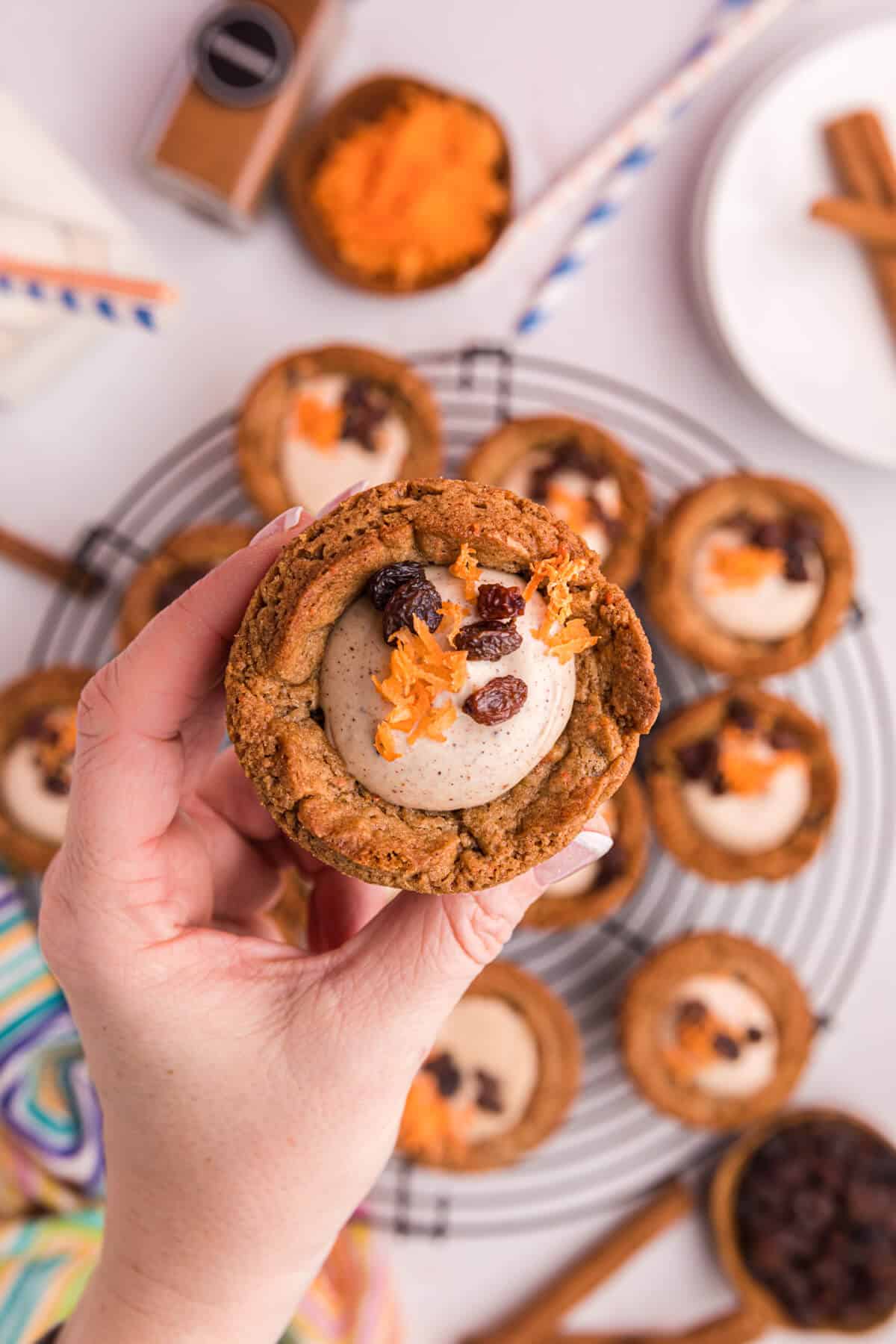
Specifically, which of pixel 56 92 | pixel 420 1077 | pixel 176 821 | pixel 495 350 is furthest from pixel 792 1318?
pixel 56 92

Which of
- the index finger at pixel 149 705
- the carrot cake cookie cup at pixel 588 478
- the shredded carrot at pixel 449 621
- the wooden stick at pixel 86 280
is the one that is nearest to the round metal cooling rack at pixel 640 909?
the carrot cake cookie cup at pixel 588 478

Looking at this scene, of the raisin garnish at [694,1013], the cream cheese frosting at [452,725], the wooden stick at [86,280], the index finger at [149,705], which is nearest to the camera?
the cream cheese frosting at [452,725]

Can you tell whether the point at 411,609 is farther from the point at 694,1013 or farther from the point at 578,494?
the point at 694,1013

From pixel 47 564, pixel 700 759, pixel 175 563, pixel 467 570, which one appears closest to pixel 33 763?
pixel 47 564

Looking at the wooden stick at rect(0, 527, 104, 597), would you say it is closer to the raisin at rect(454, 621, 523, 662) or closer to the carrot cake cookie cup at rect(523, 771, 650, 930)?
the carrot cake cookie cup at rect(523, 771, 650, 930)

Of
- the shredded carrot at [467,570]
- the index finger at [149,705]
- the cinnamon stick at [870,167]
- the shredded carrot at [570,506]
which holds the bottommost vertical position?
the index finger at [149,705]

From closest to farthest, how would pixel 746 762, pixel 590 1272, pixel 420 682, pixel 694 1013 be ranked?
pixel 420 682
pixel 746 762
pixel 694 1013
pixel 590 1272

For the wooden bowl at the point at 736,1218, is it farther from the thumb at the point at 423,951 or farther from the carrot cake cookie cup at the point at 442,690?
the carrot cake cookie cup at the point at 442,690
